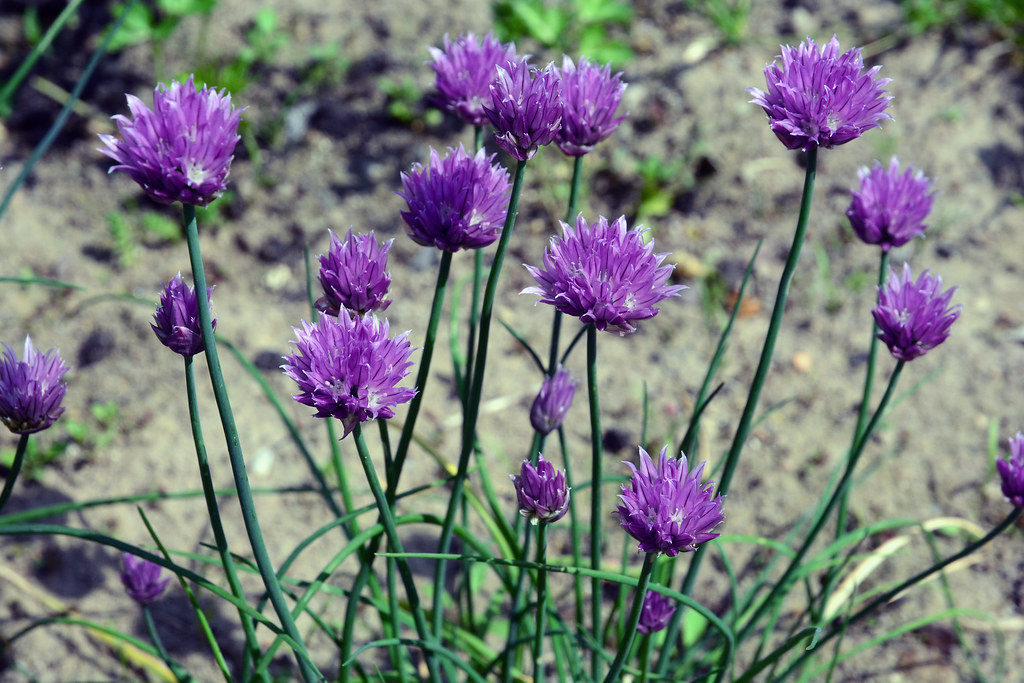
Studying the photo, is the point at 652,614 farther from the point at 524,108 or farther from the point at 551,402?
the point at 524,108

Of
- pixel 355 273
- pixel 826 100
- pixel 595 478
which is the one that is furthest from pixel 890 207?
pixel 355 273

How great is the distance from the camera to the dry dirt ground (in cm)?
228

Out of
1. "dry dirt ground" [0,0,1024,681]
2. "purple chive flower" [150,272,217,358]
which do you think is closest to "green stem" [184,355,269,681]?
"purple chive flower" [150,272,217,358]

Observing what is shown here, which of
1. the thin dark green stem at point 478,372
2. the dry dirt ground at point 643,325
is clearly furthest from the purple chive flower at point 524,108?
the dry dirt ground at point 643,325

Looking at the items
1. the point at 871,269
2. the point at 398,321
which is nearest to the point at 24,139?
the point at 398,321

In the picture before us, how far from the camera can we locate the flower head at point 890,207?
4.99 ft

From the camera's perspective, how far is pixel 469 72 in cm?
151

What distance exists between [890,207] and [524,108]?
0.80m

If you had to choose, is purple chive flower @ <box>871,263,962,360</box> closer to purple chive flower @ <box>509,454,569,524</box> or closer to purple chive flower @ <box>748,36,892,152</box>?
purple chive flower @ <box>748,36,892,152</box>

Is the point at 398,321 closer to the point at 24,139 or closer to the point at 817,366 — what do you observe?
the point at 817,366

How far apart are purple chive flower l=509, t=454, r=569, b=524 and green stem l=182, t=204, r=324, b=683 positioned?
370 millimetres

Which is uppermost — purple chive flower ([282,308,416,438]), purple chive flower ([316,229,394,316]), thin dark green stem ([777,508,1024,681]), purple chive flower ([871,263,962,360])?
purple chive flower ([871,263,962,360])

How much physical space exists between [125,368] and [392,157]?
1.24 meters

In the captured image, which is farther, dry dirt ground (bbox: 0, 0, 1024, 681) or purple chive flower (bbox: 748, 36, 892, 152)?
dry dirt ground (bbox: 0, 0, 1024, 681)
